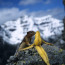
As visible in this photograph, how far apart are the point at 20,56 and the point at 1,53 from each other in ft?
85.4

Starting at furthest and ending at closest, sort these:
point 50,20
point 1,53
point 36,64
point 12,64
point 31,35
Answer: point 50,20 → point 1,53 → point 31,35 → point 12,64 → point 36,64

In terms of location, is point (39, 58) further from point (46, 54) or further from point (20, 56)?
point (20, 56)

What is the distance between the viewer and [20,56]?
468cm

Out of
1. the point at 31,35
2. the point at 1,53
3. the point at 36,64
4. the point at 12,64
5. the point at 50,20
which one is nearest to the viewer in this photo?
the point at 36,64

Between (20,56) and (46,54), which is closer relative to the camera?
(46,54)

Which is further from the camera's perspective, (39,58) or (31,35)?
(31,35)

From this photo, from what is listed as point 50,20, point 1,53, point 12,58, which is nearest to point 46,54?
point 12,58

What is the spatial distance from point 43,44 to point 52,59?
3.19ft

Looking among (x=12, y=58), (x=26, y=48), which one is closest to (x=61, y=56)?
(x=26, y=48)

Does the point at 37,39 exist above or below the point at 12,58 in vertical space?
above

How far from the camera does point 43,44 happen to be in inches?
202

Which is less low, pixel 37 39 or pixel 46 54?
pixel 37 39

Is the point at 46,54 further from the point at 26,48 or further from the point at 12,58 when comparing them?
the point at 12,58

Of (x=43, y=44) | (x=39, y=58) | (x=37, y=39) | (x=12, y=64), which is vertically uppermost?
(x=37, y=39)
